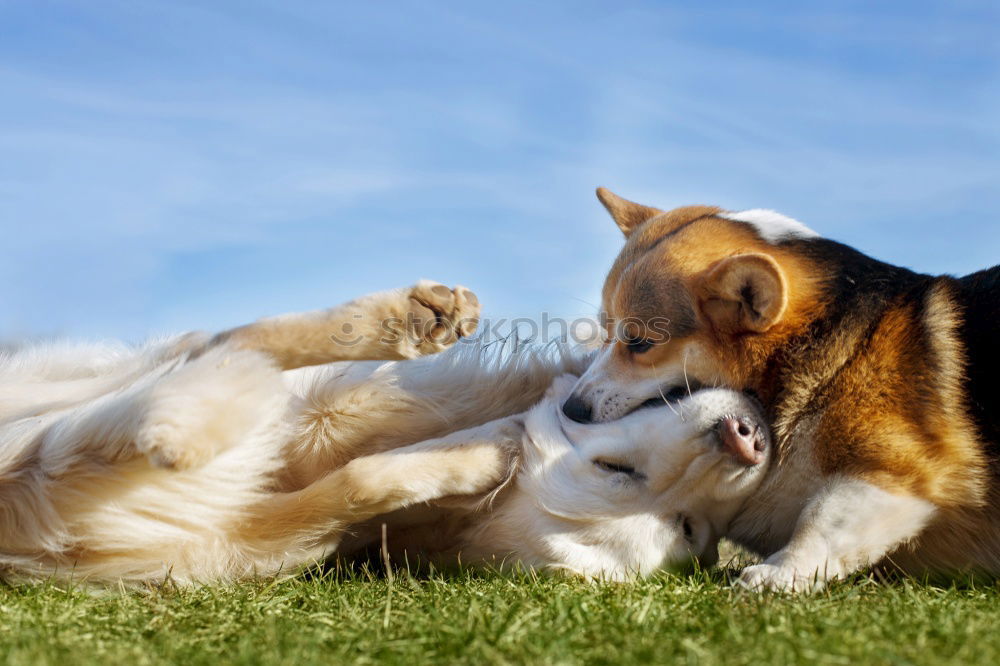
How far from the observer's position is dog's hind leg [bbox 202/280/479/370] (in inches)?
134

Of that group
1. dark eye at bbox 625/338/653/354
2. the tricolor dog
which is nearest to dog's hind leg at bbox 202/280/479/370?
the tricolor dog

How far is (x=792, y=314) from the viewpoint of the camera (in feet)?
11.8

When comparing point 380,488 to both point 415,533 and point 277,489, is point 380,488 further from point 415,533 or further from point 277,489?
point 277,489

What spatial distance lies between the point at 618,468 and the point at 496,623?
95 cm

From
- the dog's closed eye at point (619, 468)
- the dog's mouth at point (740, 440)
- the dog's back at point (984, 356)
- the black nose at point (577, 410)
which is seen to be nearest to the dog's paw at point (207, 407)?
the black nose at point (577, 410)

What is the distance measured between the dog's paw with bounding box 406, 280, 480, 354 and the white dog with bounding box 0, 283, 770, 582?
65 mm

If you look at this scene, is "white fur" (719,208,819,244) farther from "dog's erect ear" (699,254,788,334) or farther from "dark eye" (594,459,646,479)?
"dark eye" (594,459,646,479)

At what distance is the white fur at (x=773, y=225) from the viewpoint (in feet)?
12.8

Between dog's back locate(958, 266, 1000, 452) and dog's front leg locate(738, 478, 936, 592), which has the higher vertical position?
dog's back locate(958, 266, 1000, 452)

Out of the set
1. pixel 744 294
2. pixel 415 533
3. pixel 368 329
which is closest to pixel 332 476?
pixel 415 533

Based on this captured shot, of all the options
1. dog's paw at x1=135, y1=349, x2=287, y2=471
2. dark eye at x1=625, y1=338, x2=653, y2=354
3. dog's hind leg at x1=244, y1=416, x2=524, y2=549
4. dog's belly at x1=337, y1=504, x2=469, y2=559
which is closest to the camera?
dog's paw at x1=135, y1=349, x2=287, y2=471

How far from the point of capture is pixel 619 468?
3139mm

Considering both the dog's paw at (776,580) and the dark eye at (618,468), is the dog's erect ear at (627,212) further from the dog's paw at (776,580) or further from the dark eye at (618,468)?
the dog's paw at (776,580)

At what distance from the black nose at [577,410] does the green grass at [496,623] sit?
652 mm
